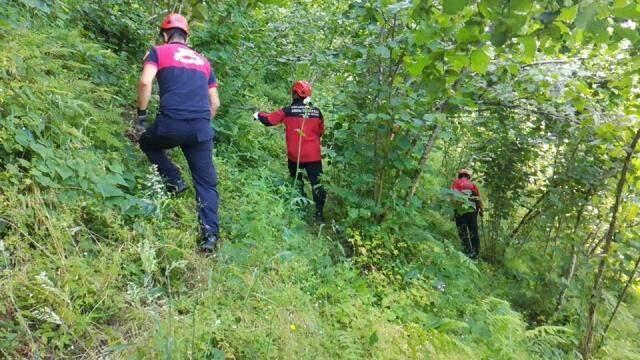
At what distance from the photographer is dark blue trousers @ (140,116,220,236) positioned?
4461mm

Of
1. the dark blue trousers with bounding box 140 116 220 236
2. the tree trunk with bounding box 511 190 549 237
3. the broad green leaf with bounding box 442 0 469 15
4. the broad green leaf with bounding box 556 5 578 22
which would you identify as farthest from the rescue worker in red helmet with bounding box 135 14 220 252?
the tree trunk with bounding box 511 190 549 237

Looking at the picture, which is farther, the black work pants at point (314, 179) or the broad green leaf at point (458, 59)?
the black work pants at point (314, 179)

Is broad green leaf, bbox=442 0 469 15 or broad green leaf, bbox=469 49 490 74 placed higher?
broad green leaf, bbox=442 0 469 15

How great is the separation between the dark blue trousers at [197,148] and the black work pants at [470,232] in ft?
18.6

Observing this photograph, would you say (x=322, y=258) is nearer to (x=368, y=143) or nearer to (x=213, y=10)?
(x=368, y=143)

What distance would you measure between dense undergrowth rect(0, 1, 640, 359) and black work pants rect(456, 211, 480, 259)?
253 centimetres

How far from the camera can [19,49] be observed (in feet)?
14.1

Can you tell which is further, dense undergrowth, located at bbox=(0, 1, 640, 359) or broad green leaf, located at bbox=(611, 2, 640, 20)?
dense undergrowth, located at bbox=(0, 1, 640, 359)

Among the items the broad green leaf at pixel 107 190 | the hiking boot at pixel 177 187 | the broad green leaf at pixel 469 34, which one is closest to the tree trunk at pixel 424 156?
the hiking boot at pixel 177 187

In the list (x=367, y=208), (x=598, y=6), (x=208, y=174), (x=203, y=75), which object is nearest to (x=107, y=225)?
(x=208, y=174)

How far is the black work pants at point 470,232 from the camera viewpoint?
905cm

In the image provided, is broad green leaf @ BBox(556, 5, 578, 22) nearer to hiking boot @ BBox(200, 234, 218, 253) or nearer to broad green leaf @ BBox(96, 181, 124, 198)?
hiking boot @ BBox(200, 234, 218, 253)

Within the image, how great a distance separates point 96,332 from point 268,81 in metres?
8.62

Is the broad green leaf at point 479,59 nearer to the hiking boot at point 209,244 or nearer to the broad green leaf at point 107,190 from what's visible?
the hiking boot at point 209,244
